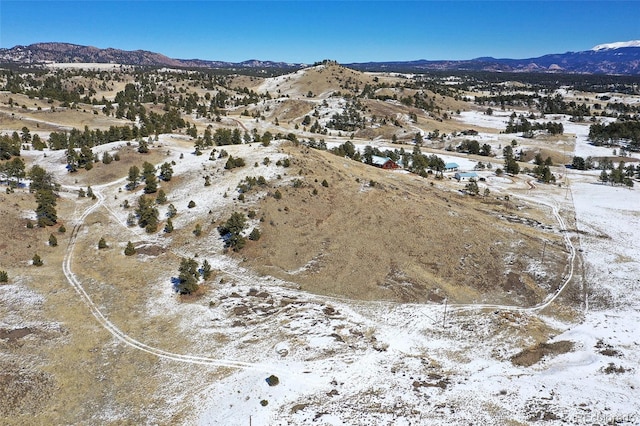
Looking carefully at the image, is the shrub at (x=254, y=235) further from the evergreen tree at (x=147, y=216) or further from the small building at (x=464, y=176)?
the small building at (x=464, y=176)

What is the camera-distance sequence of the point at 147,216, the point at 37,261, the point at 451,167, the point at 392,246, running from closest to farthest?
1. the point at 37,261
2. the point at 392,246
3. the point at 147,216
4. the point at 451,167

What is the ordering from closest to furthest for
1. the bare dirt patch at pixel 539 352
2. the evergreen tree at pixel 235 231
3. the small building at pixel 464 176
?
the bare dirt patch at pixel 539 352
the evergreen tree at pixel 235 231
the small building at pixel 464 176

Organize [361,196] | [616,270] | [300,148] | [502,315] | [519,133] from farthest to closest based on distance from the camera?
1. [519,133]
2. [300,148]
3. [361,196]
4. [616,270]
5. [502,315]

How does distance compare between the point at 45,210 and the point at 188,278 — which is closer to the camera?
the point at 188,278

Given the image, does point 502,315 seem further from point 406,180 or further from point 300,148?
point 300,148

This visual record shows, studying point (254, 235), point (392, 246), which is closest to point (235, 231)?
point (254, 235)

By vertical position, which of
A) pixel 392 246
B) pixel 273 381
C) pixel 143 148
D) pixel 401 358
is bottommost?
pixel 401 358

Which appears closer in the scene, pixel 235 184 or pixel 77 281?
pixel 77 281

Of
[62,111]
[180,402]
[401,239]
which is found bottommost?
[180,402]

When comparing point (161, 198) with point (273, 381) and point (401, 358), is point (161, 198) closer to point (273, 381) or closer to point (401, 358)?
point (273, 381)

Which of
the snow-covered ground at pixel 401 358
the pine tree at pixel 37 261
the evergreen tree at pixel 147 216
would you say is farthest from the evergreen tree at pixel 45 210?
the snow-covered ground at pixel 401 358

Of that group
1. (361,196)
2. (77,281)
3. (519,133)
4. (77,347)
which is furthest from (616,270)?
(519,133)
